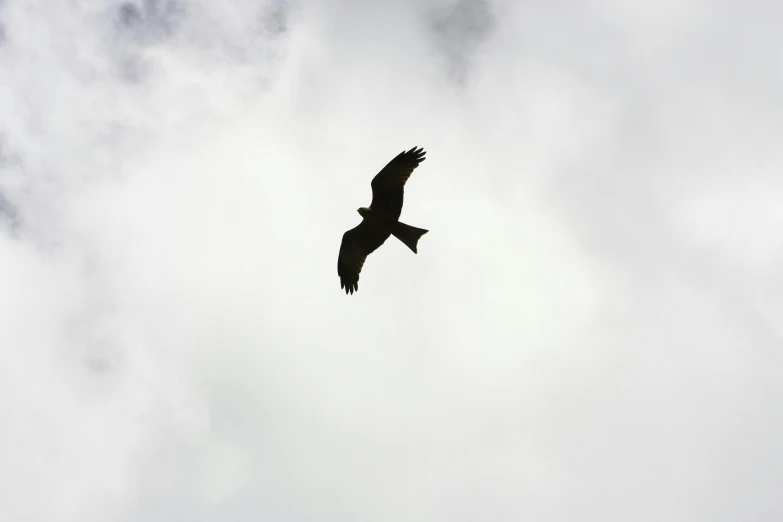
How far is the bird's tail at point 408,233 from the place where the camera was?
20.8 m

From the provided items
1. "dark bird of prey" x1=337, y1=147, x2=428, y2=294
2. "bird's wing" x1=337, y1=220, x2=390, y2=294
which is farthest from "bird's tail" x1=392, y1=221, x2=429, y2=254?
"bird's wing" x1=337, y1=220, x2=390, y2=294

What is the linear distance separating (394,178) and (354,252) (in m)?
3.23

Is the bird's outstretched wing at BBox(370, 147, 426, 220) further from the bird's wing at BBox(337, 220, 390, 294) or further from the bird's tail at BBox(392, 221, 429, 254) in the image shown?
the bird's wing at BBox(337, 220, 390, 294)

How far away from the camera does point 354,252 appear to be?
898 inches

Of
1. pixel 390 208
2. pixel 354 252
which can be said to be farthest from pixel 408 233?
pixel 354 252

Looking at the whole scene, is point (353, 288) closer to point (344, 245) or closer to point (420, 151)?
point (344, 245)

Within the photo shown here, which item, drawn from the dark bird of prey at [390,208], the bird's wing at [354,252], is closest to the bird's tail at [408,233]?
the dark bird of prey at [390,208]

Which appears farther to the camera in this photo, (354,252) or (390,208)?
(354,252)

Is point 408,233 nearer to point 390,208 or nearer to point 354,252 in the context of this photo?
point 390,208

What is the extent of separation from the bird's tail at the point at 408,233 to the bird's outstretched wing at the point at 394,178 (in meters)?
0.60

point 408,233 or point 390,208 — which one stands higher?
point 390,208

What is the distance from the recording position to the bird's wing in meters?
22.4

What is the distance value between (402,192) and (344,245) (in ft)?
9.79

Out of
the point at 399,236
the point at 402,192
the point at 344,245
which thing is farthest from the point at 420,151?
the point at 344,245
